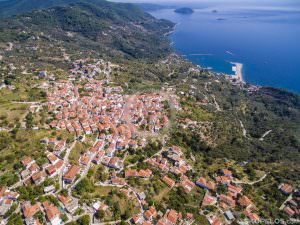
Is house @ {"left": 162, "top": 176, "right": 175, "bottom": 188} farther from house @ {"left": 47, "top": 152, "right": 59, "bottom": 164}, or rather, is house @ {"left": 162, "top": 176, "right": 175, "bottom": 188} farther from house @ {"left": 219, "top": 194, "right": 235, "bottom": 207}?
house @ {"left": 47, "top": 152, "right": 59, "bottom": 164}

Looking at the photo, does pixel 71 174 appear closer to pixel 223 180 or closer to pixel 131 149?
pixel 131 149

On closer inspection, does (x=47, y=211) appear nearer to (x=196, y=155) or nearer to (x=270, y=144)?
(x=196, y=155)

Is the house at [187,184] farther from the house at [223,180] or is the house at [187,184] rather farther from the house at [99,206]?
the house at [99,206]

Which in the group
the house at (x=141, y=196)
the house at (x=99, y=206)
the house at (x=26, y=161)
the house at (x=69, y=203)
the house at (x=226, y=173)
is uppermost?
the house at (x=26, y=161)

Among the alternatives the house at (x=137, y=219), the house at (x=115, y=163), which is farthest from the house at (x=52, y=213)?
the house at (x=115, y=163)

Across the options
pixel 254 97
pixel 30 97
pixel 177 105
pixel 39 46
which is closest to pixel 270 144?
pixel 177 105

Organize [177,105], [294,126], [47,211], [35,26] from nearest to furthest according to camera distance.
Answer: [47,211]
[177,105]
[294,126]
[35,26]
